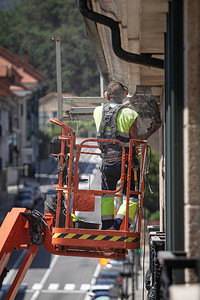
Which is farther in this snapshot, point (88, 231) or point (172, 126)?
point (88, 231)

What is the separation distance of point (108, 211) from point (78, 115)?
3.22 meters

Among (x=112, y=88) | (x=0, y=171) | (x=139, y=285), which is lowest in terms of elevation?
(x=139, y=285)

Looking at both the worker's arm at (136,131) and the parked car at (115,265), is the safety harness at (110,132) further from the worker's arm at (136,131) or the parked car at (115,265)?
the parked car at (115,265)

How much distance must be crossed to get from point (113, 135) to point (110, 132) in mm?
53

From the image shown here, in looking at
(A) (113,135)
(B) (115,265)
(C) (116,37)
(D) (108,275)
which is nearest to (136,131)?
A: (A) (113,135)

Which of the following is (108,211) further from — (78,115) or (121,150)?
(78,115)

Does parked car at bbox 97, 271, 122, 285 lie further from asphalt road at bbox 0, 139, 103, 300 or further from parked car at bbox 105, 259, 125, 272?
parked car at bbox 105, 259, 125, 272

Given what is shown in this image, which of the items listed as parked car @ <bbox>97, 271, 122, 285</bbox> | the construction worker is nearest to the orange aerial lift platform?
the construction worker

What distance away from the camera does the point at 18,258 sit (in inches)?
1617

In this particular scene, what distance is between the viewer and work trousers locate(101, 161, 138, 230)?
275 inches

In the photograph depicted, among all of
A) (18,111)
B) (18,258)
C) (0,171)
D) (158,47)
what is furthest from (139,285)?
(158,47)

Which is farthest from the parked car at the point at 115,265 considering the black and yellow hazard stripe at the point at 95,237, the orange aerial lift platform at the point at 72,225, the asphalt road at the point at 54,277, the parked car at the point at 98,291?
the black and yellow hazard stripe at the point at 95,237

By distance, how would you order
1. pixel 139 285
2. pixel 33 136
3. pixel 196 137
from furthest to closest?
1. pixel 33 136
2. pixel 139 285
3. pixel 196 137

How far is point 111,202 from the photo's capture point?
22.9 ft
